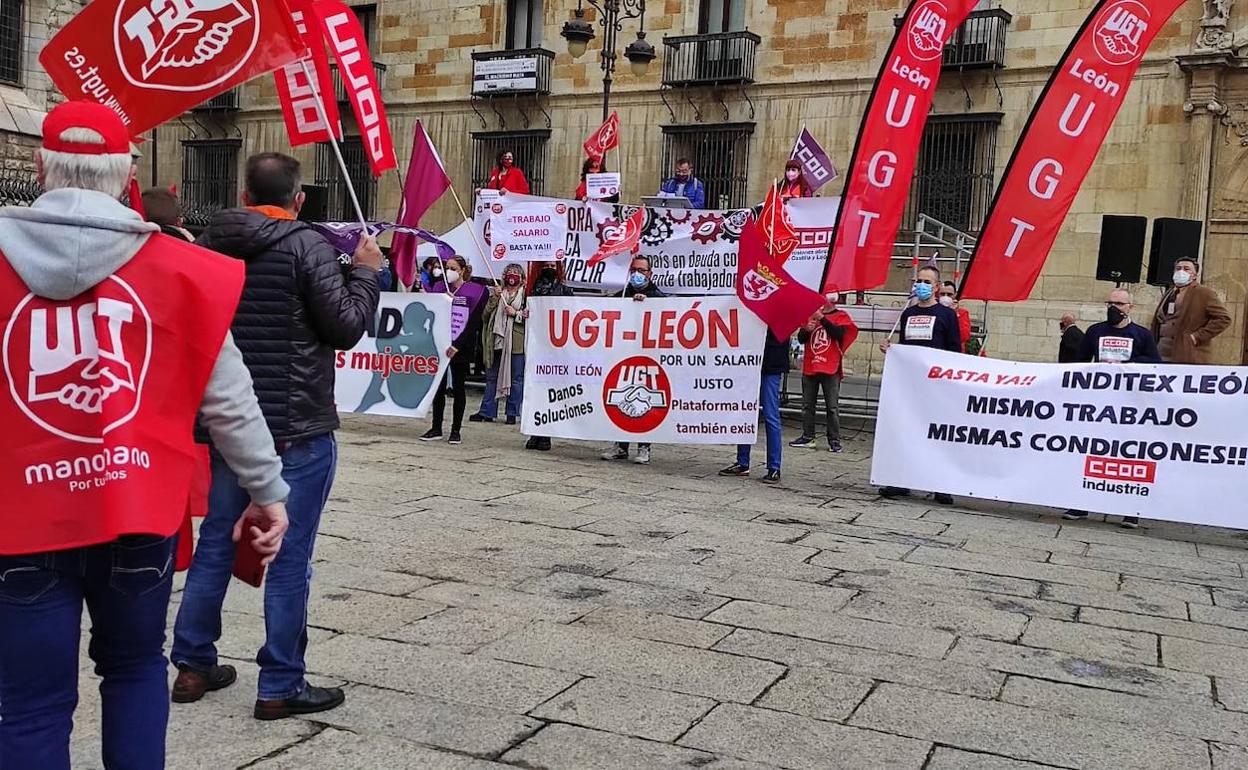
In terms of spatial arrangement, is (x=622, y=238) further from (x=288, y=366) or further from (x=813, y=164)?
(x=288, y=366)

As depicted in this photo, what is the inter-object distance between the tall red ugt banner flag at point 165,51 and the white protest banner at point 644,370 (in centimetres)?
551

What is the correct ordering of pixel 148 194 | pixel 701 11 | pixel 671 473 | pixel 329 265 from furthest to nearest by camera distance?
pixel 701 11 < pixel 671 473 < pixel 148 194 < pixel 329 265

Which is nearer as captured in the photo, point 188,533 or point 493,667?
point 188,533

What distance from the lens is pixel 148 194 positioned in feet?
18.3

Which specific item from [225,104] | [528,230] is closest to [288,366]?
[528,230]

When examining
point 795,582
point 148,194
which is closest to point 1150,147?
point 795,582

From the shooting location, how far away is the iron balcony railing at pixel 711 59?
2275 cm

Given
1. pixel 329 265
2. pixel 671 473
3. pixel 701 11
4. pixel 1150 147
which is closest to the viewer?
pixel 329 265

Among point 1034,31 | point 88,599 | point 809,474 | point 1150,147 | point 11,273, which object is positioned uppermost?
point 1034,31

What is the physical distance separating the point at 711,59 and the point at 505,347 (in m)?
12.5

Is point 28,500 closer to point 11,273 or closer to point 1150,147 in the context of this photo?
point 11,273

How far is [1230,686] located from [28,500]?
14.4ft

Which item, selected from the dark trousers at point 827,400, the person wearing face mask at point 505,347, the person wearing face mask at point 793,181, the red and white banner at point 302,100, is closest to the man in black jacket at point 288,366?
the red and white banner at point 302,100

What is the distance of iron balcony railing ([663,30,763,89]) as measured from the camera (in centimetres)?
2275
